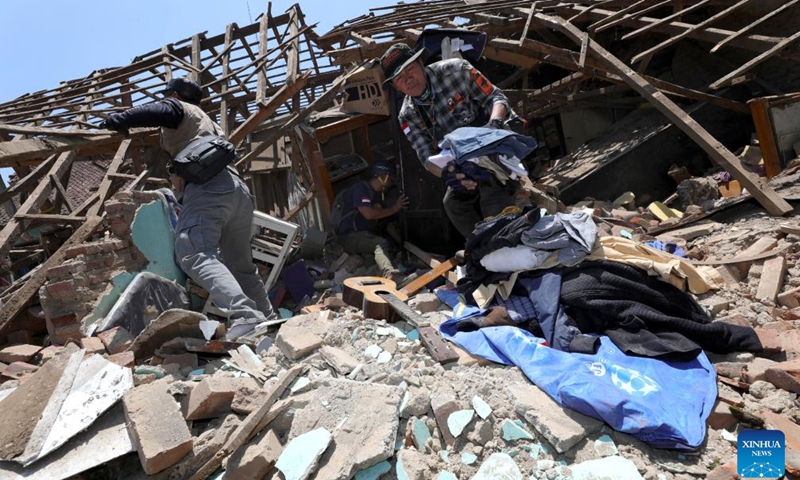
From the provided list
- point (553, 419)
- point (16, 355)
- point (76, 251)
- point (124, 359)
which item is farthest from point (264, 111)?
point (553, 419)

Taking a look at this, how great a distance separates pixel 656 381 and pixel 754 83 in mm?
5124

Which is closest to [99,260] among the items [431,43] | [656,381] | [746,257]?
[431,43]

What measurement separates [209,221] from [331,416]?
2011 mm

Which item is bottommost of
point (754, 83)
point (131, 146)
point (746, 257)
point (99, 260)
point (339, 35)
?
point (746, 257)

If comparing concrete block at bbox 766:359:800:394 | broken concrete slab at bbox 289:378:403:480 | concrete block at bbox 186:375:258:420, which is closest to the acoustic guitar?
broken concrete slab at bbox 289:378:403:480

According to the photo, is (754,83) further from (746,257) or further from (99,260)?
(99,260)

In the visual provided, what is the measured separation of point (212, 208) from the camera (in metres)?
3.66

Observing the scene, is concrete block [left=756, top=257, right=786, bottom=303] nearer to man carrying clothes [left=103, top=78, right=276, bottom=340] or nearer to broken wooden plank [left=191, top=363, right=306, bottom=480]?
broken wooden plank [left=191, top=363, right=306, bottom=480]

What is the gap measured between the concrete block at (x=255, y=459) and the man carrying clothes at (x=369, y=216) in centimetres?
358

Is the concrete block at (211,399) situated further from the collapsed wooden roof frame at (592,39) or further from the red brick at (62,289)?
the collapsed wooden roof frame at (592,39)

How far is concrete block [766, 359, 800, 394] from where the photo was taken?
224cm

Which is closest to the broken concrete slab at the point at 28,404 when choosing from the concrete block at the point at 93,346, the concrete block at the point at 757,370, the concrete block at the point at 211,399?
the concrete block at the point at 93,346

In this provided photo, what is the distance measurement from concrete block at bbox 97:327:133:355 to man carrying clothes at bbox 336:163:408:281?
2.88m

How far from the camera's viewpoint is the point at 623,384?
231 cm
